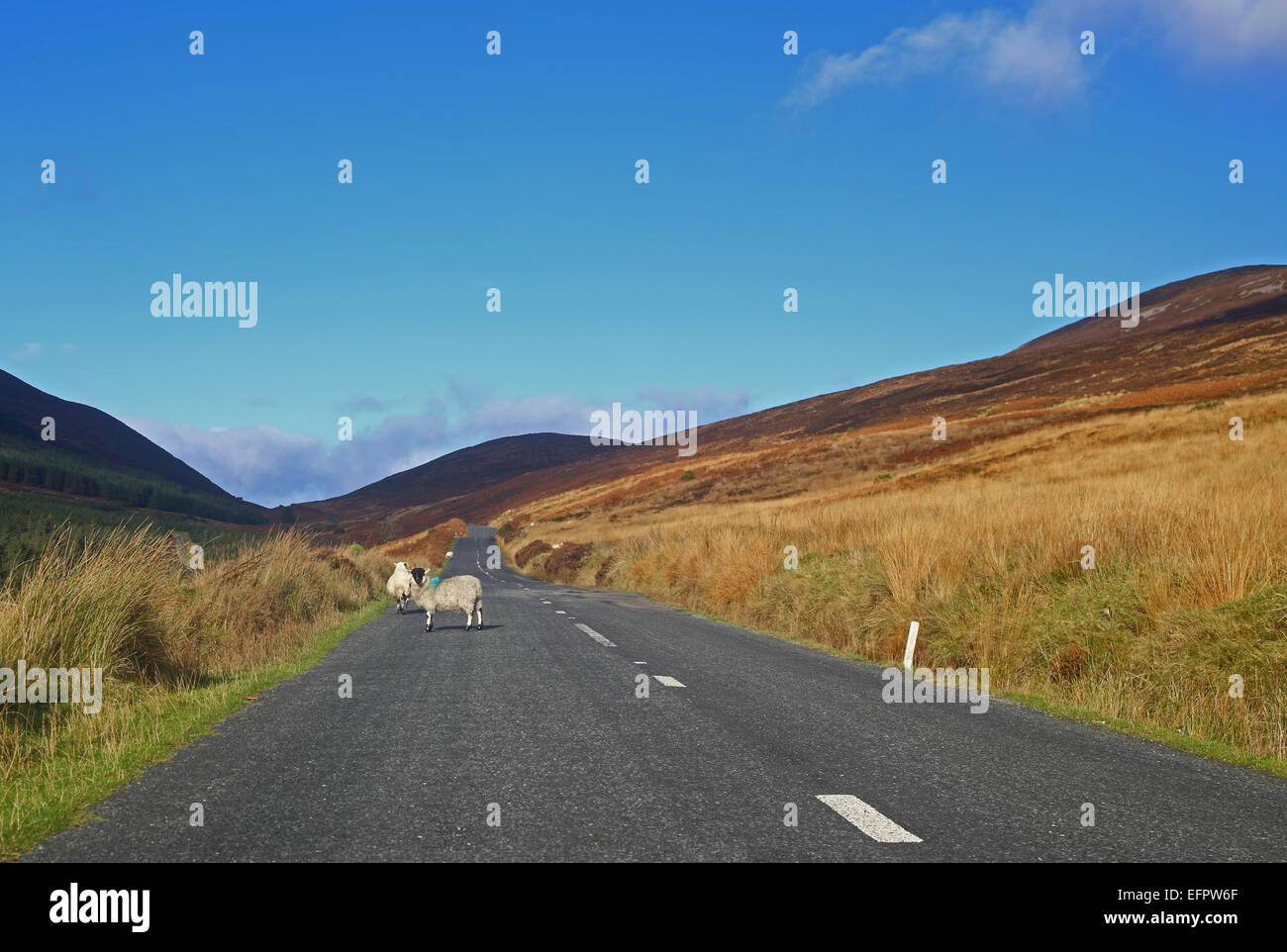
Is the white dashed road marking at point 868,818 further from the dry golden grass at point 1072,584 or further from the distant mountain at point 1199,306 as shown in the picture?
the distant mountain at point 1199,306

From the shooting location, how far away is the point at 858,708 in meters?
8.49

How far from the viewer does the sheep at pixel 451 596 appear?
16.2 m

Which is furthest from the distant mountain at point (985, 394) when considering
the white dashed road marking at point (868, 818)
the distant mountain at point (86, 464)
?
the white dashed road marking at point (868, 818)

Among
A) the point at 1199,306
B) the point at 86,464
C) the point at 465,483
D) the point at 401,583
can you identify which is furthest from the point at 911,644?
the point at 86,464

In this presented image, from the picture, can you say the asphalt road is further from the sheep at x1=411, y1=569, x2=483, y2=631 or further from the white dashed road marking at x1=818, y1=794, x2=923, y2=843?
the sheep at x1=411, y1=569, x2=483, y2=631

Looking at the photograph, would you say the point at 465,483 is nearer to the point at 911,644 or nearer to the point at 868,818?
the point at 911,644

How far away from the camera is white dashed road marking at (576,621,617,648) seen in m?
13.4

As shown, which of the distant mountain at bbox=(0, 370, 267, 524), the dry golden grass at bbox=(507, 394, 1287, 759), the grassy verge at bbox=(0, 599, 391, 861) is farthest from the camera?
the distant mountain at bbox=(0, 370, 267, 524)

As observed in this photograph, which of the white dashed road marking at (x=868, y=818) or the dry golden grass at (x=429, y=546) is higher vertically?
the dry golden grass at (x=429, y=546)

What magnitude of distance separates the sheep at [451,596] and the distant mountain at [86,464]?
203 ft

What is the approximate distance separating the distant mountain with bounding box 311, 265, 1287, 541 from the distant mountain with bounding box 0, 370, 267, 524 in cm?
2076

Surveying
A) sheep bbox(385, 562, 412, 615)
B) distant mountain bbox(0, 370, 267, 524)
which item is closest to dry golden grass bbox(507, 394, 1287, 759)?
sheep bbox(385, 562, 412, 615)
